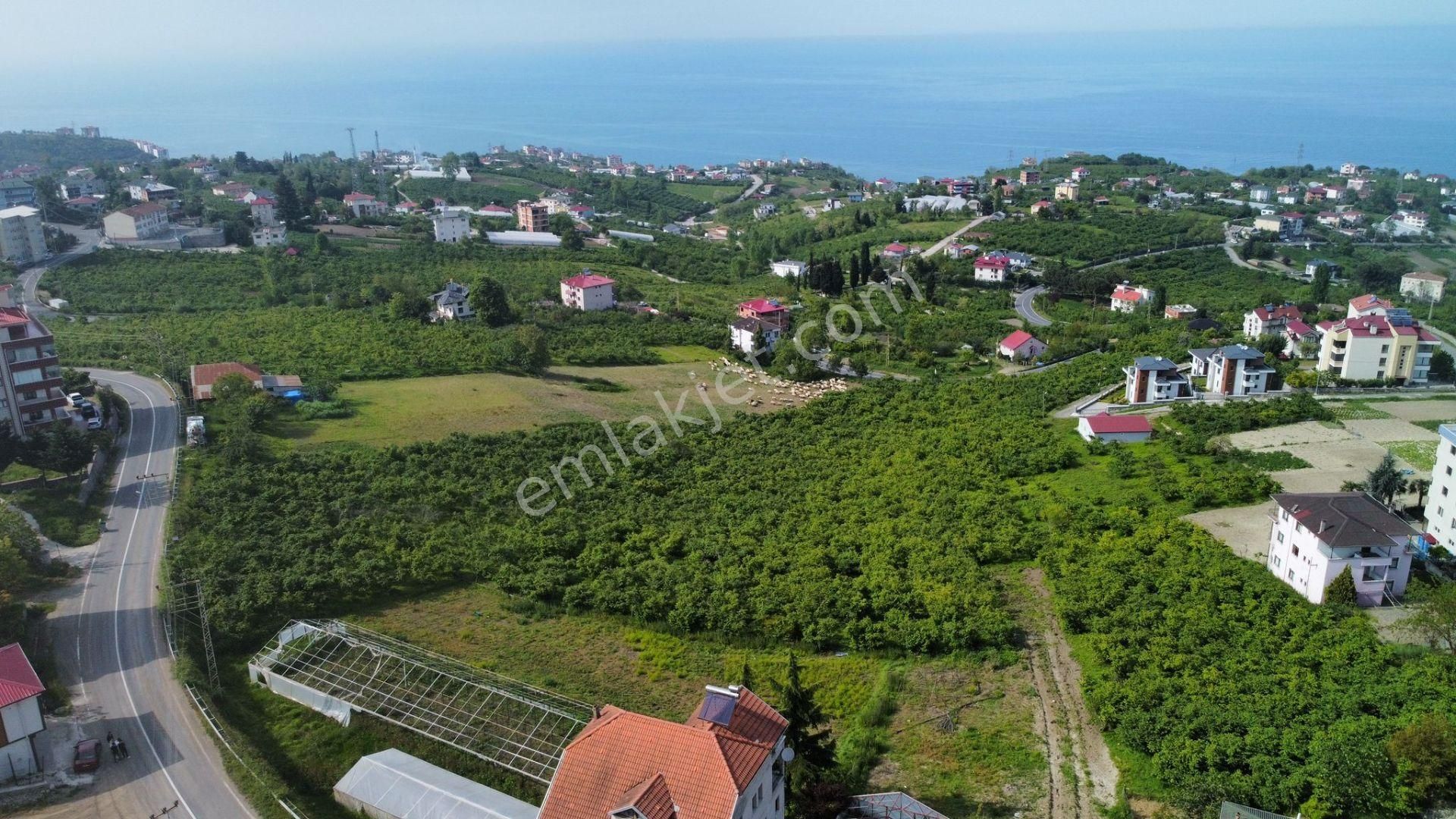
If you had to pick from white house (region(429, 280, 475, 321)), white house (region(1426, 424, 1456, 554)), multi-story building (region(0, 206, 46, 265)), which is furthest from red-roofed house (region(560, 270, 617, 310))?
white house (region(1426, 424, 1456, 554))

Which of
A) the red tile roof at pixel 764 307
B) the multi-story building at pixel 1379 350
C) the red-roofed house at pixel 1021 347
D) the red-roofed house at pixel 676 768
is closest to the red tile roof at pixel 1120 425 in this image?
the multi-story building at pixel 1379 350

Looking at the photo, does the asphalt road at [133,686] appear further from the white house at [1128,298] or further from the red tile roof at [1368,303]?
the white house at [1128,298]

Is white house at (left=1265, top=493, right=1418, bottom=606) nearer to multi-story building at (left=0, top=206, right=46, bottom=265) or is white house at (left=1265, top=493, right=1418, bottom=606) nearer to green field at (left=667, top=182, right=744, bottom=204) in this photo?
multi-story building at (left=0, top=206, right=46, bottom=265)

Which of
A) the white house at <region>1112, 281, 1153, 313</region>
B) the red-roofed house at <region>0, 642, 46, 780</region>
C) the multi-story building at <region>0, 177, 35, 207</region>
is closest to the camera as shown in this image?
the red-roofed house at <region>0, 642, 46, 780</region>

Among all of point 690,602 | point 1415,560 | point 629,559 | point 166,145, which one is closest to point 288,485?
point 629,559

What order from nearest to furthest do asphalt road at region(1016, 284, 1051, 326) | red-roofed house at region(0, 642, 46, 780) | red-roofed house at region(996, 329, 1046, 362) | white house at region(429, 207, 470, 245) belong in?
1. red-roofed house at region(0, 642, 46, 780)
2. red-roofed house at region(996, 329, 1046, 362)
3. asphalt road at region(1016, 284, 1051, 326)
4. white house at region(429, 207, 470, 245)

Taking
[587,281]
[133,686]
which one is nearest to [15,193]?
[587,281]

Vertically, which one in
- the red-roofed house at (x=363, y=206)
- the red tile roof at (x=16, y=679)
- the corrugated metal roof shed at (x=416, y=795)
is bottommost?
the corrugated metal roof shed at (x=416, y=795)
